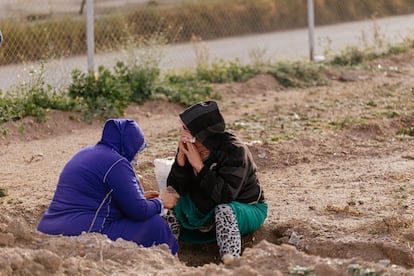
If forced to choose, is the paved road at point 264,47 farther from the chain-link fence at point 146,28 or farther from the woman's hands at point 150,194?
the woman's hands at point 150,194

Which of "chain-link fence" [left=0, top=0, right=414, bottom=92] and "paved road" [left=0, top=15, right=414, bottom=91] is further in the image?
"chain-link fence" [left=0, top=0, right=414, bottom=92]

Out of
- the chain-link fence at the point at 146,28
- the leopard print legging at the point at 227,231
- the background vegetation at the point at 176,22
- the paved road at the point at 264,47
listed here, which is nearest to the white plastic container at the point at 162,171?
the leopard print legging at the point at 227,231

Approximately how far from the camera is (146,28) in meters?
14.9

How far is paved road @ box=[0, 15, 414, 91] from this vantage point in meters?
11.7

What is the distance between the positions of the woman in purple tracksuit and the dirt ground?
25 centimetres

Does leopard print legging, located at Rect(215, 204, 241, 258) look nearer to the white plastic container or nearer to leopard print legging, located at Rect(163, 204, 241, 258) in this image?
leopard print legging, located at Rect(163, 204, 241, 258)

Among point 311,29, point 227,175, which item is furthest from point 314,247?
point 311,29

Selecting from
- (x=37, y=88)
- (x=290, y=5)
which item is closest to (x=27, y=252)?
(x=37, y=88)

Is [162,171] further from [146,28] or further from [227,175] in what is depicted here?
[146,28]

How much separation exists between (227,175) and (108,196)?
2.64 ft

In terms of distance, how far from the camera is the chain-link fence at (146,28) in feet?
40.2

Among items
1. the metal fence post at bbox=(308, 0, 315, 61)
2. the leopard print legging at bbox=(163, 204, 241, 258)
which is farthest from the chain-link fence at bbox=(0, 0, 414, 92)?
the leopard print legging at bbox=(163, 204, 241, 258)

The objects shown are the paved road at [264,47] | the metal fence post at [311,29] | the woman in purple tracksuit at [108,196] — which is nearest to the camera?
the woman in purple tracksuit at [108,196]

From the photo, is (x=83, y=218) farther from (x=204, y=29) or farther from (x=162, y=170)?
(x=204, y=29)
